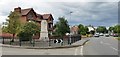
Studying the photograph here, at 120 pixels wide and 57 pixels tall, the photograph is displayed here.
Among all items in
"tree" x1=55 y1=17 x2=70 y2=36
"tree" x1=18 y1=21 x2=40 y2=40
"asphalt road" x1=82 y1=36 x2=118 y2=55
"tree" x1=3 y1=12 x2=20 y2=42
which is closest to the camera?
"asphalt road" x1=82 y1=36 x2=118 y2=55

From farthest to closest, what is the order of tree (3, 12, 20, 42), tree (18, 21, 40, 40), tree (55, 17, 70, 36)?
tree (55, 17, 70, 36), tree (3, 12, 20, 42), tree (18, 21, 40, 40)

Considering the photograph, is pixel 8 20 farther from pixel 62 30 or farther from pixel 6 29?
pixel 62 30

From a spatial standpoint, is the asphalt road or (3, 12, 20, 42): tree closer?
the asphalt road

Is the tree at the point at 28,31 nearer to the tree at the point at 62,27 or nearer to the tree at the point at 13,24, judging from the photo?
the tree at the point at 13,24

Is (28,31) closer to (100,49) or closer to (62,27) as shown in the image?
(62,27)

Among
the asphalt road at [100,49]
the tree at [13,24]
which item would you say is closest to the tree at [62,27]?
the tree at [13,24]

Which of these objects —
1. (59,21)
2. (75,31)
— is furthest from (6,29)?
(75,31)

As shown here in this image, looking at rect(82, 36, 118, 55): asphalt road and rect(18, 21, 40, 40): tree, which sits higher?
rect(18, 21, 40, 40): tree

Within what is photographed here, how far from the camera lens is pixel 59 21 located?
66.2 meters

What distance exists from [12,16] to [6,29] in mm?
2893

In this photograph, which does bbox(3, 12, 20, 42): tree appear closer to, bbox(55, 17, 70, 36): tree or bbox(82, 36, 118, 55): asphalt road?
bbox(82, 36, 118, 55): asphalt road

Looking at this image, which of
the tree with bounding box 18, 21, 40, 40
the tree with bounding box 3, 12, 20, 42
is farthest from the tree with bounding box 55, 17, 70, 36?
the tree with bounding box 3, 12, 20, 42

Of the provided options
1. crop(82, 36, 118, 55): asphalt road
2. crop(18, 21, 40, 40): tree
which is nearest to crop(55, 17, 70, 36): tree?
crop(18, 21, 40, 40): tree

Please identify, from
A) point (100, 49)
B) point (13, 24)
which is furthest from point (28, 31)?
point (100, 49)
